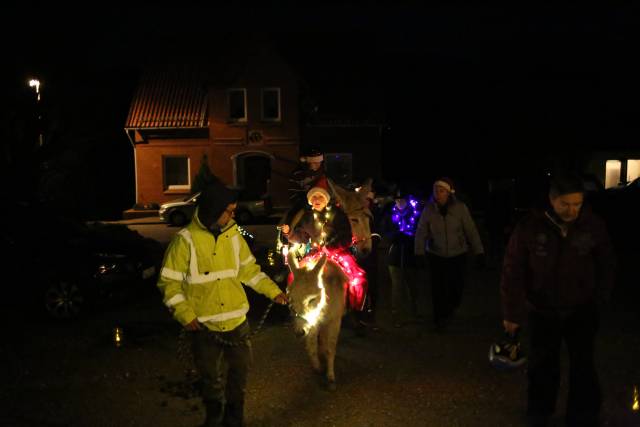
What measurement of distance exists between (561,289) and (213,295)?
8.89 ft

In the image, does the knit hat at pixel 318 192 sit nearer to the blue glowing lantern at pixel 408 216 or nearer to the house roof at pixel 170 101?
the blue glowing lantern at pixel 408 216

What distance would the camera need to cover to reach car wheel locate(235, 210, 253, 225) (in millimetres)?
27250

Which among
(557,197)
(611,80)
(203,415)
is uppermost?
(611,80)

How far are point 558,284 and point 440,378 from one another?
2181 millimetres

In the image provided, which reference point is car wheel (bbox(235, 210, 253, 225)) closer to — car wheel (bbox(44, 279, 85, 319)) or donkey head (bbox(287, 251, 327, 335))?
car wheel (bbox(44, 279, 85, 319))

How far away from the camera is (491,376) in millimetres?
6859

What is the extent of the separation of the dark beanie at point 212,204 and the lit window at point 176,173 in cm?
2968

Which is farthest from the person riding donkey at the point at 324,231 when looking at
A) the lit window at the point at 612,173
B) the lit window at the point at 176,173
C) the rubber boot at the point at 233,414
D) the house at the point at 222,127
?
the lit window at the point at 612,173

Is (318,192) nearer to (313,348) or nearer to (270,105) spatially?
(313,348)

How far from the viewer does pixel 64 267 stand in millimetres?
9945

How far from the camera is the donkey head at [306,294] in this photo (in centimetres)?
611

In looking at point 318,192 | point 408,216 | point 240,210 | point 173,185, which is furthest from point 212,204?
point 173,185

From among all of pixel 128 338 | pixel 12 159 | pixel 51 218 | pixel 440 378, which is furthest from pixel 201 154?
pixel 440 378

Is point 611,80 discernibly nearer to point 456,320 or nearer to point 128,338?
point 456,320
